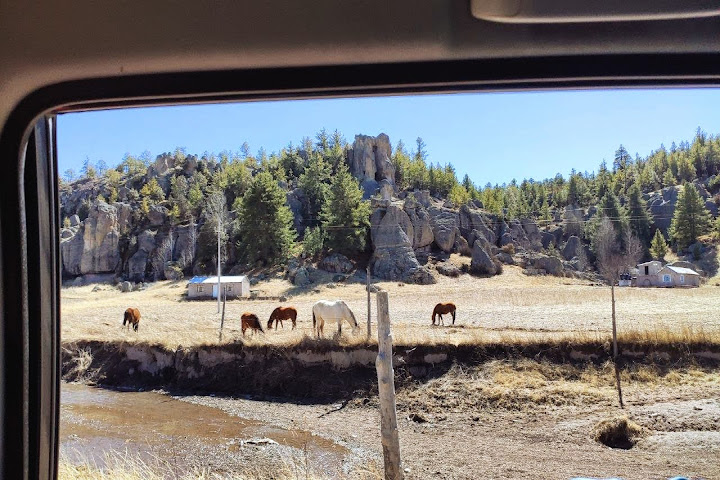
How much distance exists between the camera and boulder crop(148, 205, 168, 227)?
7.61 meters

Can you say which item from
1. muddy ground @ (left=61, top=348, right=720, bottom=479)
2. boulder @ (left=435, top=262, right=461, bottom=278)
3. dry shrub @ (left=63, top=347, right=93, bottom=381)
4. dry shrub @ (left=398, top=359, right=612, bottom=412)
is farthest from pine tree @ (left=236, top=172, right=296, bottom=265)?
boulder @ (left=435, top=262, right=461, bottom=278)

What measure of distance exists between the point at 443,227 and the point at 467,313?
17.0 feet

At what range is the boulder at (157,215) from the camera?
7610 mm

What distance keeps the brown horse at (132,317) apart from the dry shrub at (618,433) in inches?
324

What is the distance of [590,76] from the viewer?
1.18 metres

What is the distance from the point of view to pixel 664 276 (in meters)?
9.80

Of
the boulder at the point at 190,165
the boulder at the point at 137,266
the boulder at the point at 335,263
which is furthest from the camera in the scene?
the boulder at the point at 335,263

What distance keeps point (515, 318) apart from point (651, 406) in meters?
3.10

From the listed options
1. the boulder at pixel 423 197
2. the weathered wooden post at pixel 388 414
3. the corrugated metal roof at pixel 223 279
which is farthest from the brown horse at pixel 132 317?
the boulder at pixel 423 197

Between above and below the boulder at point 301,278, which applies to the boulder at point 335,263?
above

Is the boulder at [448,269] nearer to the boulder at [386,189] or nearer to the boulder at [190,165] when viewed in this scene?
the boulder at [386,189]

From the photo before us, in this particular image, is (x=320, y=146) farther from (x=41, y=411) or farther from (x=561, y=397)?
(x=41, y=411)

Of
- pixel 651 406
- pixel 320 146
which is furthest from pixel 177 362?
pixel 651 406

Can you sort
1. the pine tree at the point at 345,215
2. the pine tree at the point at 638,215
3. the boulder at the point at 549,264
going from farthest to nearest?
1. the boulder at the point at 549,264
2. the pine tree at the point at 345,215
3. the pine tree at the point at 638,215
